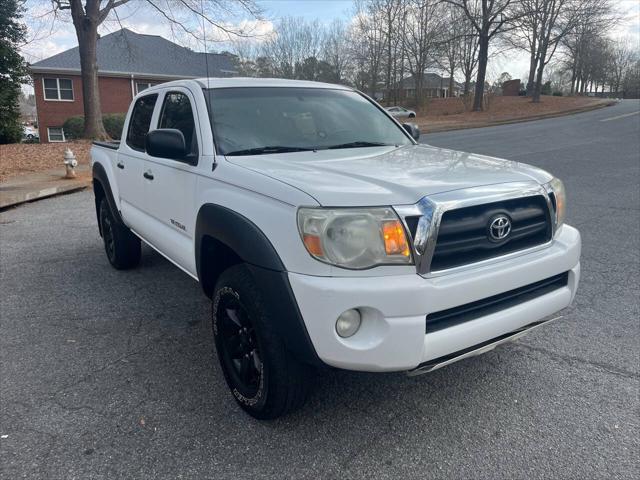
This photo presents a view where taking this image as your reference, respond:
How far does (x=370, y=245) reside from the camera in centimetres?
232

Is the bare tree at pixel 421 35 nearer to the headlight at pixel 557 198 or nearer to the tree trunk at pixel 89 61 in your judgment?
the tree trunk at pixel 89 61

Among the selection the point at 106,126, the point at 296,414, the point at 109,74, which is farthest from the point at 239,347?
the point at 109,74

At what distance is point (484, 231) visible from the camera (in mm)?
2539

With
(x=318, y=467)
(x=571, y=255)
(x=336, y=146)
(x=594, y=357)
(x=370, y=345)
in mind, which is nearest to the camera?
Result: (x=370, y=345)

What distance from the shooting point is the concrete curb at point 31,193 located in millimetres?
9562

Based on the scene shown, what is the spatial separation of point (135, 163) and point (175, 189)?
3.58 ft

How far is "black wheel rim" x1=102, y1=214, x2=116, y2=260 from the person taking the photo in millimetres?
5469

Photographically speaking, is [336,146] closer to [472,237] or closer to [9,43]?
[472,237]

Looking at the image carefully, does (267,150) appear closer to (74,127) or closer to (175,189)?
(175,189)

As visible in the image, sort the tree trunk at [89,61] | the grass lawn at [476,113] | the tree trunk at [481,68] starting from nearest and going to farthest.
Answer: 1. the tree trunk at [89,61]
2. the grass lawn at [476,113]
3. the tree trunk at [481,68]

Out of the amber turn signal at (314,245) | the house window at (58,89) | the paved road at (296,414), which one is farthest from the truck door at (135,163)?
the house window at (58,89)

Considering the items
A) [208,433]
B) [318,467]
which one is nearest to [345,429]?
[318,467]

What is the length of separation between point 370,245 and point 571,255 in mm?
1347

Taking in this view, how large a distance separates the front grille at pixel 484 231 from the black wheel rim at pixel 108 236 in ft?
13.1
